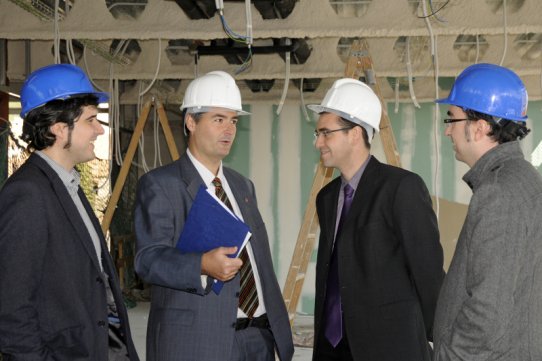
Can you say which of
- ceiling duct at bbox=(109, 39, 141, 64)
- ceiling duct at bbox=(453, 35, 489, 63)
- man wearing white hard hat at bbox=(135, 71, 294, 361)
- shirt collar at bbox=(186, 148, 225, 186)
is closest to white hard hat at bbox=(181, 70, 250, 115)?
man wearing white hard hat at bbox=(135, 71, 294, 361)

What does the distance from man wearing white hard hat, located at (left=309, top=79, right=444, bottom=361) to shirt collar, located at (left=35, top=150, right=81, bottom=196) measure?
3.65ft

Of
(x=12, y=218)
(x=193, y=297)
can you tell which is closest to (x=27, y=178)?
(x=12, y=218)

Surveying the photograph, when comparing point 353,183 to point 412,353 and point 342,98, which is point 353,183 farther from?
point 412,353

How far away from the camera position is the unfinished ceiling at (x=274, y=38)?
4395 mm

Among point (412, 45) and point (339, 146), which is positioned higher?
point (412, 45)

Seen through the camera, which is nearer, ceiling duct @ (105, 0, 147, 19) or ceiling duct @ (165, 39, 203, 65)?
ceiling duct @ (105, 0, 147, 19)

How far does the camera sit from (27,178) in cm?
210

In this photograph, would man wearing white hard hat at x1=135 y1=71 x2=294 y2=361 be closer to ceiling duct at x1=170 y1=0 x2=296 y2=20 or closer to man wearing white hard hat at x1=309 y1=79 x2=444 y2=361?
man wearing white hard hat at x1=309 y1=79 x2=444 y2=361

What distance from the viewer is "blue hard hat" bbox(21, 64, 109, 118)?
235 cm

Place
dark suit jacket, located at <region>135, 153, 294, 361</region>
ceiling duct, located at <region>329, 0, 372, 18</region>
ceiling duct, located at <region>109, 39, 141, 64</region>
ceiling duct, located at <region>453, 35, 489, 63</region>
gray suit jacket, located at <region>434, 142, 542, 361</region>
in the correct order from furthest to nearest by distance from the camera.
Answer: ceiling duct, located at <region>453, 35, 489, 63</region> < ceiling duct, located at <region>109, 39, 141, 64</region> < ceiling duct, located at <region>329, 0, 372, 18</region> < dark suit jacket, located at <region>135, 153, 294, 361</region> < gray suit jacket, located at <region>434, 142, 542, 361</region>

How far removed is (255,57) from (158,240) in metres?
3.67

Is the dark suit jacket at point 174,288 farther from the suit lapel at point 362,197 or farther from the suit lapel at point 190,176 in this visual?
the suit lapel at point 362,197

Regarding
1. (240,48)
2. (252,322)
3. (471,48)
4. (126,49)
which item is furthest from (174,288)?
(471,48)

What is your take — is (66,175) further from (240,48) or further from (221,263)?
(240,48)
